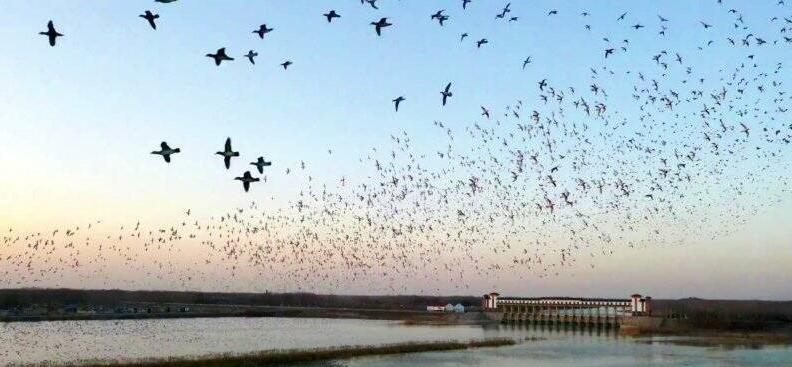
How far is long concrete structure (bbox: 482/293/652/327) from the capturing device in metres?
111

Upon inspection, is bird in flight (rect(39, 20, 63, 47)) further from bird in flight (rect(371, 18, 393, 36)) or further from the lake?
the lake

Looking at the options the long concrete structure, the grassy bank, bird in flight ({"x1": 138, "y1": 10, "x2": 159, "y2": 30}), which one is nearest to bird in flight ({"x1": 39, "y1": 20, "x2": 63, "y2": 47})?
bird in flight ({"x1": 138, "y1": 10, "x2": 159, "y2": 30})

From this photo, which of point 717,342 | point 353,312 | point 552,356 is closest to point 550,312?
point 353,312

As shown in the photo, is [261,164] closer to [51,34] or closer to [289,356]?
[51,34]

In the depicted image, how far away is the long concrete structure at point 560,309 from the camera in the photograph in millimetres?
110875

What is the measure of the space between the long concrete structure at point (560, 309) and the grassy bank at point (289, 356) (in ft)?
142

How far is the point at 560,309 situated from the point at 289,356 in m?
96.9

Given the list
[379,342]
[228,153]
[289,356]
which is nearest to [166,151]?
[228,153]

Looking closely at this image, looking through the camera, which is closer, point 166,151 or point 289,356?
point 166,151

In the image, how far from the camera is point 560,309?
477 ft

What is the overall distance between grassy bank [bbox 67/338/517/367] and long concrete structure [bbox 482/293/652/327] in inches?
1709

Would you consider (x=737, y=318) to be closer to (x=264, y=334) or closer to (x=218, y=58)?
(x=264, y=334)

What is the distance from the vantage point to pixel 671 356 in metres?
61.3

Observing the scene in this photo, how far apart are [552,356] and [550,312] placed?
66.7 metres
